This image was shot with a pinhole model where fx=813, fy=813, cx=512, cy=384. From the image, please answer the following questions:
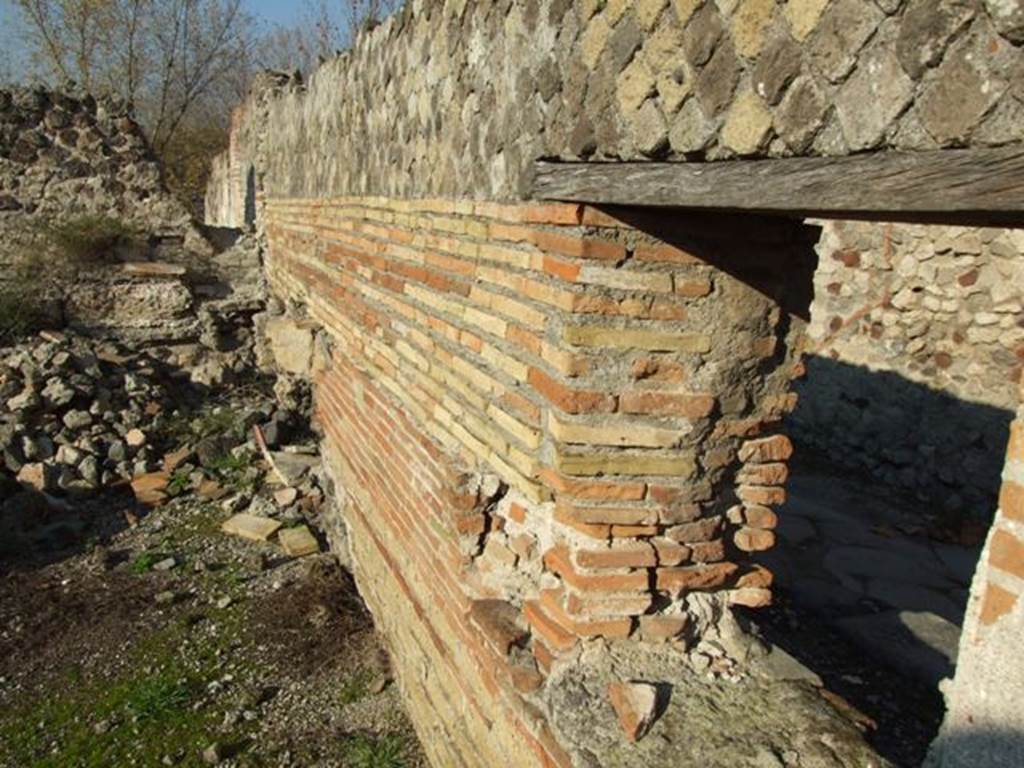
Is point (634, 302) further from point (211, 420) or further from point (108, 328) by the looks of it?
point (108, 328)

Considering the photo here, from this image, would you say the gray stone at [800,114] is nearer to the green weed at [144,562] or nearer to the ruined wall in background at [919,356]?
the green weed at [144,562]

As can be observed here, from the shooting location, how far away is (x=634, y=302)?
7.73ft

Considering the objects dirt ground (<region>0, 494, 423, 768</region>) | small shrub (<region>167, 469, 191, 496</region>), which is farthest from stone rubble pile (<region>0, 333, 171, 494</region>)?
dirt ground (<region>0, 494, 423, 768</region>)

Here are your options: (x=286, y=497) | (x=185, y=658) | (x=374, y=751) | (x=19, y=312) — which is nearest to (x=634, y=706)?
(x=374, y=751)

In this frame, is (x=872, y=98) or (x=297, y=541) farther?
(x=297, y=541)

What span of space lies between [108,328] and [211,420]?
6.87 feet

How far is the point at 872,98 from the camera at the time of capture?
139 cm

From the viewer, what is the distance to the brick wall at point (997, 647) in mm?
1566

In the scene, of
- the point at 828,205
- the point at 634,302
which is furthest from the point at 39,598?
the point at 828,205

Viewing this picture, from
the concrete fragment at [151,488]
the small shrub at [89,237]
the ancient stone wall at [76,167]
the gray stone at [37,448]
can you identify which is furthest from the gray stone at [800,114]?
the ancient stone wall at [76,167]

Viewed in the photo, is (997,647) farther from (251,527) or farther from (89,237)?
(89,237)

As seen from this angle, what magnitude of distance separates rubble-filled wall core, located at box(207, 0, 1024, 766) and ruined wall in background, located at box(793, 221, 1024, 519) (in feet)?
14.6

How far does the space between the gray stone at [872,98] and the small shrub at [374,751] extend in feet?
10.9

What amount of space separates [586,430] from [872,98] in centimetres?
126
